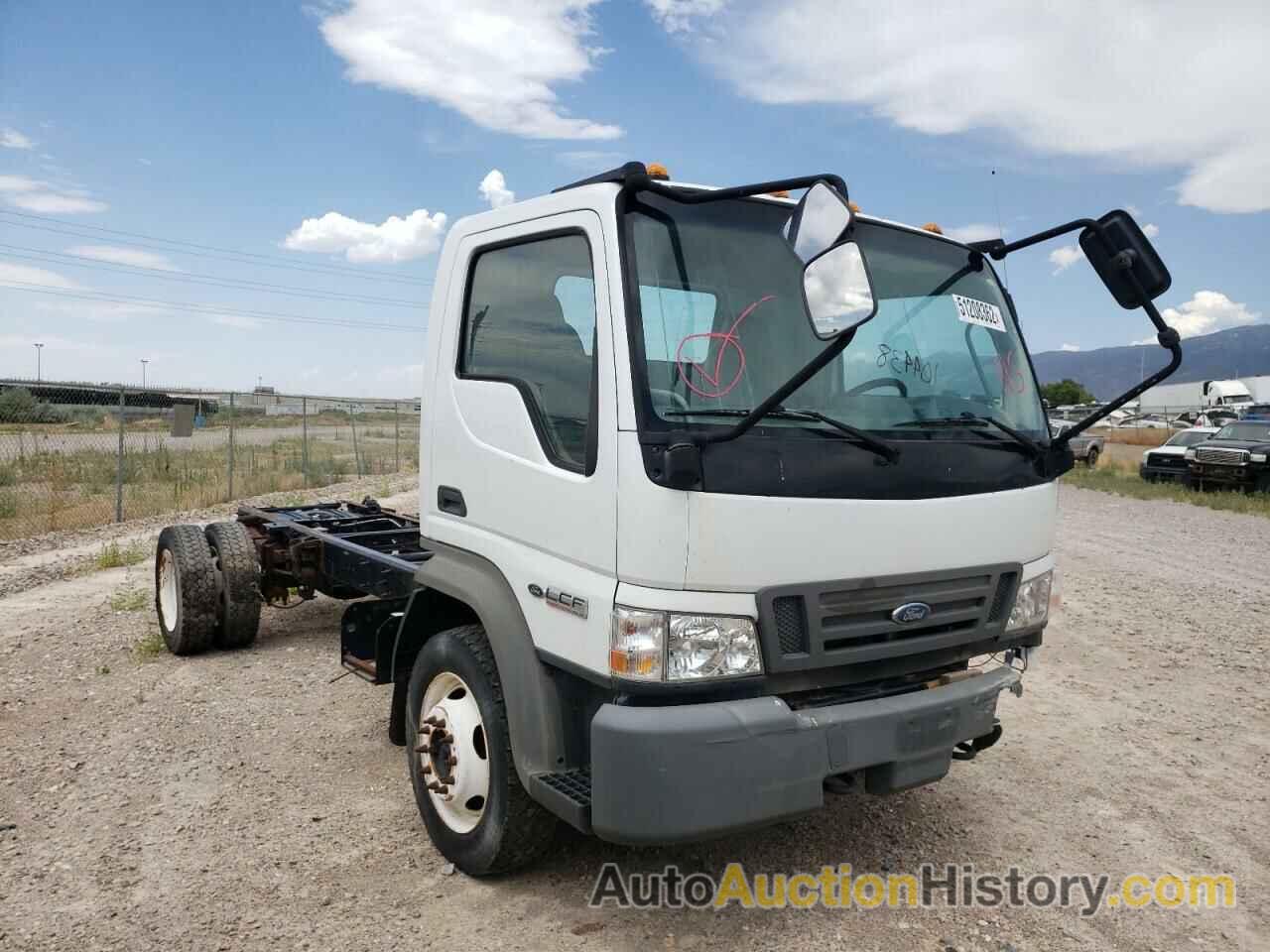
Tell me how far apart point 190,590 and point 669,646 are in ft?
14.8

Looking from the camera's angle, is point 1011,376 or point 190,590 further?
point 190,590

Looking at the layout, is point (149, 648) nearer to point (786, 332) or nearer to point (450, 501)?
point (450, 501)

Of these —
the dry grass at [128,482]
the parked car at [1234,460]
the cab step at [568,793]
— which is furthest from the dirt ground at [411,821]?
the parked car at [1234,460]

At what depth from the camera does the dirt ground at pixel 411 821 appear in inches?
130

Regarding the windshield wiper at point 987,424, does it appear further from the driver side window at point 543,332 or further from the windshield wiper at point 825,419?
the driver side window at point 543,332

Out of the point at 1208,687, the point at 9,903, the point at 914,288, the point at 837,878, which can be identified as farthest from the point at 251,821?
the point at 1208,687

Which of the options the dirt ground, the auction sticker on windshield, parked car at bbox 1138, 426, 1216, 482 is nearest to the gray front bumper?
the dirt ground

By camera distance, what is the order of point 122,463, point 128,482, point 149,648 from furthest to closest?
1. point 128,482
2. point 122,463
3. point 149,648

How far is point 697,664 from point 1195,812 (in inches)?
116

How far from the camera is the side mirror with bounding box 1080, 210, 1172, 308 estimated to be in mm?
3369

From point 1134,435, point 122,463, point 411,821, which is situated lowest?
point 411,821

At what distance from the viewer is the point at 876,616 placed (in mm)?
3156

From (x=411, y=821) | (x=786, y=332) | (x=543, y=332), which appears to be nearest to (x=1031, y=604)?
(x=786, y=332)

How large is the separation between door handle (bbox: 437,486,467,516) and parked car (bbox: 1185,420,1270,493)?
65.0 ft
